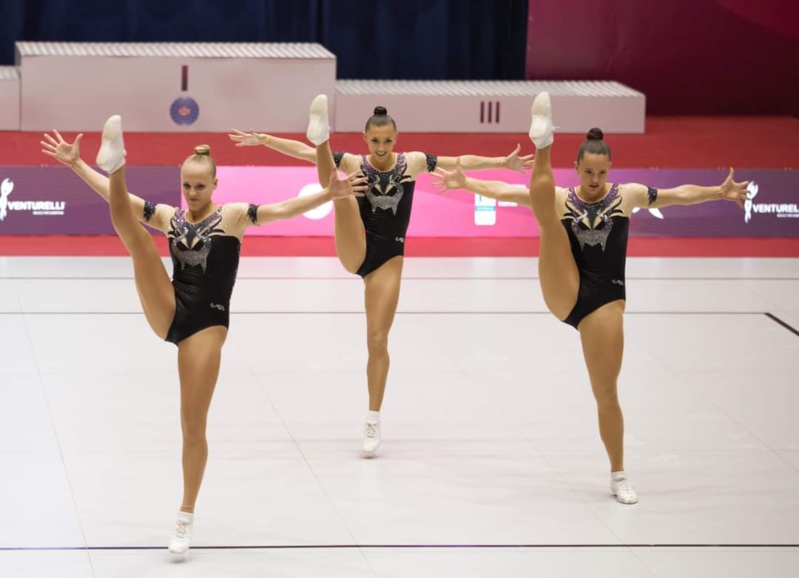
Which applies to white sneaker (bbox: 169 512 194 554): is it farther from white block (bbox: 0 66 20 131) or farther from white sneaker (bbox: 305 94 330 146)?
white block (bbox: 0 66 20 131)

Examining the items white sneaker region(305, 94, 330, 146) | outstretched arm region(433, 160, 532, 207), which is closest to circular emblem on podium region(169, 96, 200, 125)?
outstretched arm region(433, 160, 532, 207)

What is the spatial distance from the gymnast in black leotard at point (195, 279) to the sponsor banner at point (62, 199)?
5.37 metres

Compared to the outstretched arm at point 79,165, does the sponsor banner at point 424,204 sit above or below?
below

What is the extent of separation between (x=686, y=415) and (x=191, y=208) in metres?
3.11

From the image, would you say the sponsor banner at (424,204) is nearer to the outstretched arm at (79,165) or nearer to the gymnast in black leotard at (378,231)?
the gymnast in black leotard at (378,231)

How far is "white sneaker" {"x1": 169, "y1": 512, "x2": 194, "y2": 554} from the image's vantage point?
5.34 metres

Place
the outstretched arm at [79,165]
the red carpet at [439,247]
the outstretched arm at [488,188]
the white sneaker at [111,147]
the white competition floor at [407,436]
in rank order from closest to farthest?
the white sneaker at [111,147] → the outstretched arm at [79,165] → the white competition floor at [407,436] → the outstretched arm at [488,188] → the red carpet at [439,247]

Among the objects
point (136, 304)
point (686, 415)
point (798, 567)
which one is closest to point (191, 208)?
point (798, 567)

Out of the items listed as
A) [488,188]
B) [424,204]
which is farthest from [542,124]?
[424,204]

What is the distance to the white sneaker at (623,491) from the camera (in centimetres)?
606

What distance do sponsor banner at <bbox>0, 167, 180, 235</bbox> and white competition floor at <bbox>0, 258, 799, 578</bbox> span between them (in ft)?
2.22

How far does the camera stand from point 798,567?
5434 millimetres

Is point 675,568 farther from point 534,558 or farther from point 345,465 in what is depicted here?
point 345,465

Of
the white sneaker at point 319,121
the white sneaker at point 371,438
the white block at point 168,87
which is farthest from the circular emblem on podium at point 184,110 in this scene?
the white sneaker at point 319,121
